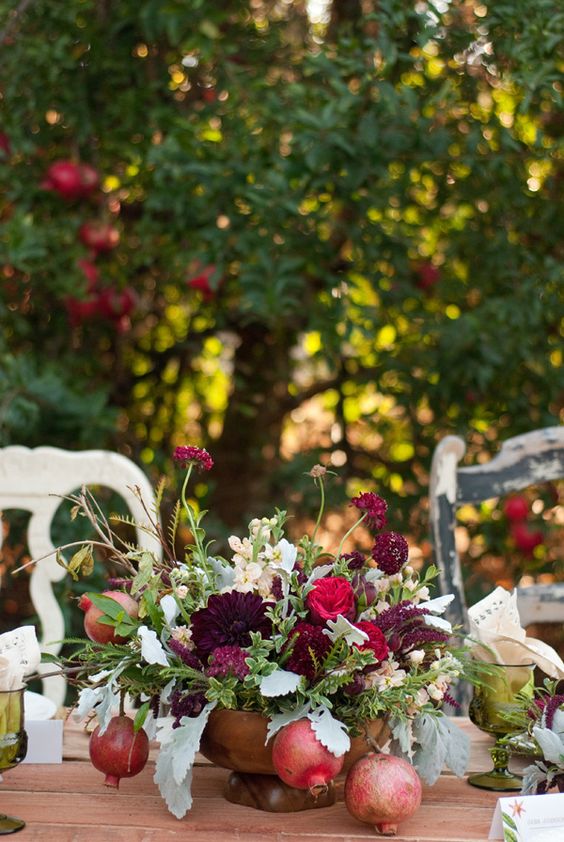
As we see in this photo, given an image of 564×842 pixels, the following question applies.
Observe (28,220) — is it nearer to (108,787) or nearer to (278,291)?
(278,291)

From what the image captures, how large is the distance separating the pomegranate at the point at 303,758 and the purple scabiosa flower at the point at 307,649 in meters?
0.04

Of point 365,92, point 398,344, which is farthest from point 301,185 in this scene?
point 398,344

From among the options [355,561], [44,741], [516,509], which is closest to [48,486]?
[44,741]

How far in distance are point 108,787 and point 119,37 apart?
1.75 m

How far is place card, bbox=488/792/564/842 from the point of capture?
995 millimetres

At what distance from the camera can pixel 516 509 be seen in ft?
8.00

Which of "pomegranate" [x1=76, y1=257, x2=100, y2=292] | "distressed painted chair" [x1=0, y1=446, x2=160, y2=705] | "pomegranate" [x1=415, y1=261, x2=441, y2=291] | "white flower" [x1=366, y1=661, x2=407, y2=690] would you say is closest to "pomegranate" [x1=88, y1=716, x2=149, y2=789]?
"white flower" [x1=366, y1=661, x2=407, y2=690]

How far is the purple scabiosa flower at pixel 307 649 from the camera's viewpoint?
3.33 ft

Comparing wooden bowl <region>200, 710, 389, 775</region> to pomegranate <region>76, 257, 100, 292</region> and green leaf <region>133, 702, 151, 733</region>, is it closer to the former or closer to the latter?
green leaf <region>133, 702, 151, 733</region>

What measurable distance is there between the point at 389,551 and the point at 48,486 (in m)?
0.79

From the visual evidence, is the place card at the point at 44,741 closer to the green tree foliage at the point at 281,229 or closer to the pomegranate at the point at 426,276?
the green tree foliage at the point at 281,229

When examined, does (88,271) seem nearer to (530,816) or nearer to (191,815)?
(191,815)

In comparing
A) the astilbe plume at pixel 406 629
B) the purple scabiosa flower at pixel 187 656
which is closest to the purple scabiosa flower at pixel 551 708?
the astilbe plume at pixel 406 629

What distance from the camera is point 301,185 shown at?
87.0 inches
